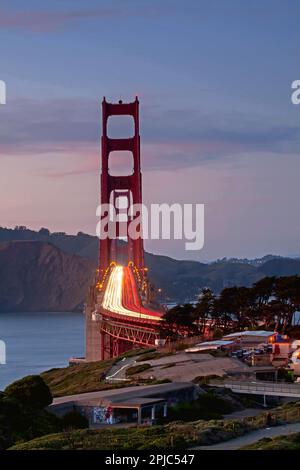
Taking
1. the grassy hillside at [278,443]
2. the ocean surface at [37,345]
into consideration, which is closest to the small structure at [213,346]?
the grassy hillside at [278,443]

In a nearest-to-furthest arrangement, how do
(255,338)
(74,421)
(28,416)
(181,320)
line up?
1. (28,416)
2. (74,421)
3. (255,338)
4. (181,320)

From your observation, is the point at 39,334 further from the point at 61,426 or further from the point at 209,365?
the point at 61,426

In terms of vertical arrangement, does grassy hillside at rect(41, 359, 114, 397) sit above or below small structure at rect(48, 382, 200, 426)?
below

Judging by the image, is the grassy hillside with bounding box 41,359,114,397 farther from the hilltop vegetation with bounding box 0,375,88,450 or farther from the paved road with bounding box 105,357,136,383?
the hilltop vegetation with bounding box 0,375,88,450

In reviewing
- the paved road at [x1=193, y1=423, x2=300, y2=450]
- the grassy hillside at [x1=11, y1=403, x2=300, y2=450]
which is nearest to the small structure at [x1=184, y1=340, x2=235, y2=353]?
the grassy hillside at [x1=11, y1=403, x2=300, y2=450]

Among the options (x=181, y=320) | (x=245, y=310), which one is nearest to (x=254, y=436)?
(x=245, y=310)

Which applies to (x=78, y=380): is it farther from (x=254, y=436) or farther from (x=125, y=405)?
(x=254, y=436)

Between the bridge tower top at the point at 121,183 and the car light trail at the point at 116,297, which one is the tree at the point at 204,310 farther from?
the bridge tower top at the point at 121,183
